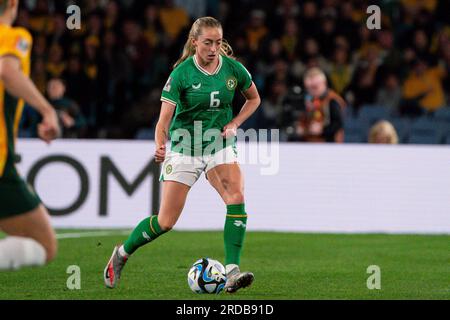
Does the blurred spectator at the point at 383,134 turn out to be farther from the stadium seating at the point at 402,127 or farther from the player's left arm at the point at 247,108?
the player's left arm at the point at 247,108

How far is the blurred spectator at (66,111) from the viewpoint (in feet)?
48.2

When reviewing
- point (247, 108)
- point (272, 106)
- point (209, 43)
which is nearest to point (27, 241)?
point (209, 43)

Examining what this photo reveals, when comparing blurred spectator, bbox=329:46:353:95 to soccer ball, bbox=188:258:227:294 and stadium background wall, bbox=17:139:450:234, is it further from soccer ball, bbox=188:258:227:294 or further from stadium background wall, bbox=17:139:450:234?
soccer ball, bbox=188:258:227:294

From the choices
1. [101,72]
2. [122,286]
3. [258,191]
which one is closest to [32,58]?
[101,72]

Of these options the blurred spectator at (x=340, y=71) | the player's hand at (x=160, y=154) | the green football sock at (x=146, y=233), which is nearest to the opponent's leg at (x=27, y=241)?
the player's hand at (x=160, y=154)

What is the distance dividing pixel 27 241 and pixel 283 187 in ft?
25.2

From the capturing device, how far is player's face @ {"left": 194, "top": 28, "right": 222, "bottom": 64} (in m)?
7.87

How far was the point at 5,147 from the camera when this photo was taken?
19.3 ft

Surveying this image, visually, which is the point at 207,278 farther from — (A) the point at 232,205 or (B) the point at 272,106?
(B) the point at 272,106

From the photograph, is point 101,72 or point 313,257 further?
point 101,72

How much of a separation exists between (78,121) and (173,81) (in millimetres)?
7071

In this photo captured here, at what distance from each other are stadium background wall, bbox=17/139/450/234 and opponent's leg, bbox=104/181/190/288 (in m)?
4.97

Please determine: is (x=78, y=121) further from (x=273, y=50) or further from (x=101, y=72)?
(x=273, y=50)

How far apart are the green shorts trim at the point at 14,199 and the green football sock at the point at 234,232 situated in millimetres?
2399
